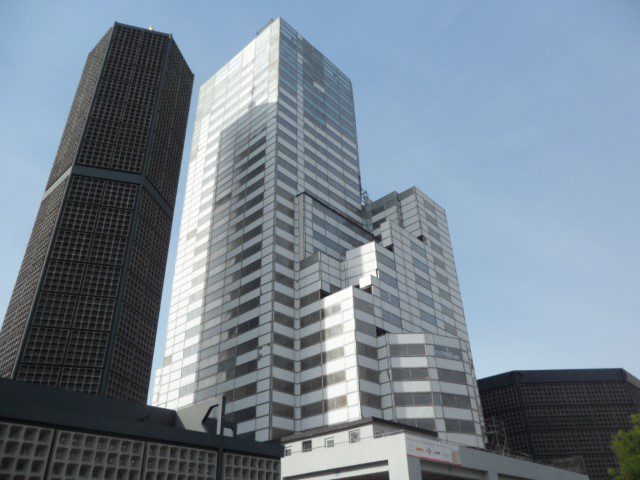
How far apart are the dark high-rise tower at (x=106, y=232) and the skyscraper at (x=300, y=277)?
943cm

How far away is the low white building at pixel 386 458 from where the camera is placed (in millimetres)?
54681

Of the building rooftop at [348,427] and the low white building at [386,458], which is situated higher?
the building rooftop at [348,427]

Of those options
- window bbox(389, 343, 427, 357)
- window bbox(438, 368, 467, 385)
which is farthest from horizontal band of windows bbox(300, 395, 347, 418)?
window bbox(438, 368, 467, 385)

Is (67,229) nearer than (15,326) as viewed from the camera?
No

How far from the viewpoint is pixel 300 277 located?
272ft

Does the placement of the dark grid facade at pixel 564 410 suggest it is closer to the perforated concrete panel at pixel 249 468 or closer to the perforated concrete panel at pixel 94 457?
the perforated concrete panel at pixel 249 468

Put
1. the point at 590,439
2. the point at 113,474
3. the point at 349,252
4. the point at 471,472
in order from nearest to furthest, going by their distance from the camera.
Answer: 1. the point at 113,474
2. the point at 471,472
3. the point at 349,252
4. the point at 590,439

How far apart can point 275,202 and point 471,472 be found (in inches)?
1953

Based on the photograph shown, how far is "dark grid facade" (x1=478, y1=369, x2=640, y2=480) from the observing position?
106000 millimetres

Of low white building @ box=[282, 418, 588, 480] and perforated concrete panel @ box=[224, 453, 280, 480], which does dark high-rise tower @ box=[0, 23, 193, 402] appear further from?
perforated concrete panel @ box=[224, 453, 280, 480]

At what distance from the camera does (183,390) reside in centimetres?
8338

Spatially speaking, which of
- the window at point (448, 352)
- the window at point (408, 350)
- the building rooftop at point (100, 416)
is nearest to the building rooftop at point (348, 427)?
Answer: the window at point (408, 350)

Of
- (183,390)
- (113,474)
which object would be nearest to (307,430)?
(183,390)

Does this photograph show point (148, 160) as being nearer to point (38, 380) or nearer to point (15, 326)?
point (15, 326)
